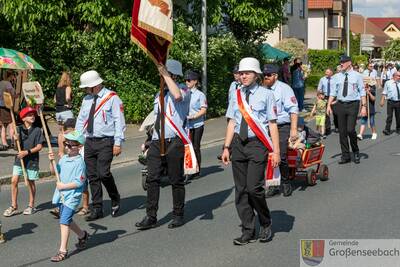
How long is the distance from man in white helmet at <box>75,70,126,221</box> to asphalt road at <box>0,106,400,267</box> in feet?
1.84

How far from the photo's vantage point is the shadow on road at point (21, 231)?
294 inches

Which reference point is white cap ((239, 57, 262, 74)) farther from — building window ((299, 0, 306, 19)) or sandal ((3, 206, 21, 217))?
building window ((299, 0, 306, 19))

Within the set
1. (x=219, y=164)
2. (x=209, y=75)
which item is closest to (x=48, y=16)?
(x=209, y=75)

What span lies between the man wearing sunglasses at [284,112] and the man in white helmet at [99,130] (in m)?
2.26

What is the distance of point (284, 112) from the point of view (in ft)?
30.4

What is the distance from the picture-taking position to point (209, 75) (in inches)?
858

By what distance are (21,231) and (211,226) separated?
7.16 ft

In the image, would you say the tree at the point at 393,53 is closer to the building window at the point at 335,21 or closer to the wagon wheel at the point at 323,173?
the building window at the point at 335,21

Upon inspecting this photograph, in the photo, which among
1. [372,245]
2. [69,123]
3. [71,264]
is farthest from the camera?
[69,123]

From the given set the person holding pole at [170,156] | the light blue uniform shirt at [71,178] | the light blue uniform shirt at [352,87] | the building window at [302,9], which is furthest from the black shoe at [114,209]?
the building window at [302,9]

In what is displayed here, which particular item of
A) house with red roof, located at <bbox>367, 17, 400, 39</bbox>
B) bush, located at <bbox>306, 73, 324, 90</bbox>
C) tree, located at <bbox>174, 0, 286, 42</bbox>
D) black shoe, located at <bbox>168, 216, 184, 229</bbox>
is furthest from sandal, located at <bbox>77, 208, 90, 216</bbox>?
house with red roof, located at <bbox>367, 17, 400, 39</bbox>

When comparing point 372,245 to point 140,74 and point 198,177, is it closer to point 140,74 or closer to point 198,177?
point 198,177

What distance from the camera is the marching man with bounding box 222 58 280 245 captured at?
266 inches

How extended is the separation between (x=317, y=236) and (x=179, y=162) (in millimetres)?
1750
